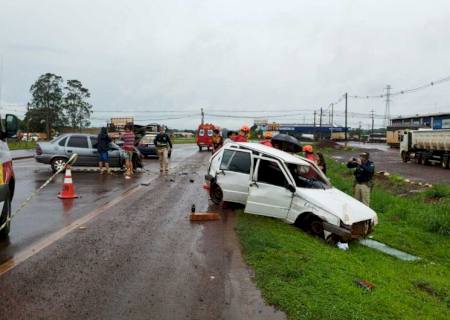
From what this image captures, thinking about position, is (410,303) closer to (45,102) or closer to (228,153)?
(228,153)

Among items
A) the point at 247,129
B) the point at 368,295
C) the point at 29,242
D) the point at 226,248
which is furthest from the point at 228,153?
the point at 368,295

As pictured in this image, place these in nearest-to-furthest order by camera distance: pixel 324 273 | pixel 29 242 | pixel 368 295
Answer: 1. pixel 368 295
2. pixel 324 273
3. pixel 29 242

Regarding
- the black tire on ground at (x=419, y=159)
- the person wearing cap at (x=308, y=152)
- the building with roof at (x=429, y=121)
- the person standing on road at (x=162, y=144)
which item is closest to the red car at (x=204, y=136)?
the black tire on ground at (x=419, y=159)

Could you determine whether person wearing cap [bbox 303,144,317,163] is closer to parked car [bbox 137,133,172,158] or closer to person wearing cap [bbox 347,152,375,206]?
person wearing cap [bbox 347,152,375,206]

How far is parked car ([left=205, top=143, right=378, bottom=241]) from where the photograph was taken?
8383mm

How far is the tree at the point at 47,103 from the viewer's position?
249 ft

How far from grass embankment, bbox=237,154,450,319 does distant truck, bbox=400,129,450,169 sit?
17863 millimetres

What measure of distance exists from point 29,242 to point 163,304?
11.0 feet

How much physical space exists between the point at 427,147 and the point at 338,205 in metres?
23.9

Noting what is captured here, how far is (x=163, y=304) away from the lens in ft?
15.6

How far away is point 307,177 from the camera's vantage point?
31.8 ft

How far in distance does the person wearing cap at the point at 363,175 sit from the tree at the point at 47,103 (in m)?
71.8

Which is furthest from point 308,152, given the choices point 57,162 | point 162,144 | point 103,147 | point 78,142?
point 57,162

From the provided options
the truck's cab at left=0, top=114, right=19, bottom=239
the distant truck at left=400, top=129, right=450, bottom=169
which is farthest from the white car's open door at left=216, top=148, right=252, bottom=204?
the distant truck at left=400, top=129, right=450, bottom=169
